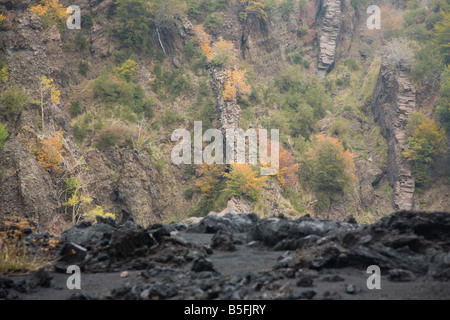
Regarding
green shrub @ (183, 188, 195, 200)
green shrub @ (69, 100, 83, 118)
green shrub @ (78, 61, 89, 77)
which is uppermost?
green shrub @ (78, 61, 89, 77)

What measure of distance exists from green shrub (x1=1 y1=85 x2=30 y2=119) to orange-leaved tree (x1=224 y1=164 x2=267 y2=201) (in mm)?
17467

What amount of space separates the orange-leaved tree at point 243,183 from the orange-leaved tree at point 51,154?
554 inches

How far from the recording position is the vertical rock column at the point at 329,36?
220 feet

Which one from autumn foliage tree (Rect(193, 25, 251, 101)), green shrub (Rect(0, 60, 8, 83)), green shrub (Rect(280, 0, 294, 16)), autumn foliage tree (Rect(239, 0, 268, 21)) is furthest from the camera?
green shrub (Rect(280, 0, 294, 16))

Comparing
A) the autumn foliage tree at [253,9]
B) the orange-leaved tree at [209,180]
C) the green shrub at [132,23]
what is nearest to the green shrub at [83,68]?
the green shrub at [132,23]

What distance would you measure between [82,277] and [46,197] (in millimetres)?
22014

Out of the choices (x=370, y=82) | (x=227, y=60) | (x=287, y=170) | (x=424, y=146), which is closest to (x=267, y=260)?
(x=287, y=170)

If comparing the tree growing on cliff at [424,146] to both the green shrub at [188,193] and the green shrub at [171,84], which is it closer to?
the green shrub at [188,193]

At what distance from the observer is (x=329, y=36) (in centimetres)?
6831

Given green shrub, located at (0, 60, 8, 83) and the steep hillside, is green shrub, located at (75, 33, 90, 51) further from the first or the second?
green shrub, located at (0, 60, 8, 83)

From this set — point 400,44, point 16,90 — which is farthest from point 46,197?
point 400,44

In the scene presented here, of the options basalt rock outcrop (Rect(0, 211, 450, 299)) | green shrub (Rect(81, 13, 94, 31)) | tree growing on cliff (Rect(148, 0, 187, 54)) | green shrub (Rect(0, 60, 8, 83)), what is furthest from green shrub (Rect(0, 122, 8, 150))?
tree growing on cliff (Rect(148, 0, 187, 54))

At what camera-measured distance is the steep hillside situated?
37438 mm
